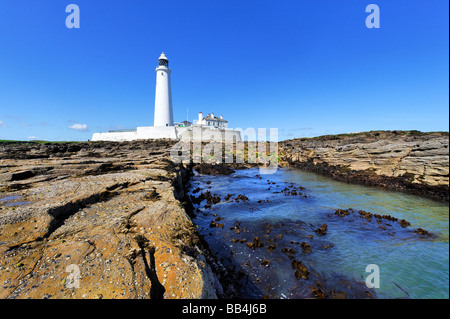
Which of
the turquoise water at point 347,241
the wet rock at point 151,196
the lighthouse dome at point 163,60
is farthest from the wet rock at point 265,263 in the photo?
the lighthouse dome at point 163,60

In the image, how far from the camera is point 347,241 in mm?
8148

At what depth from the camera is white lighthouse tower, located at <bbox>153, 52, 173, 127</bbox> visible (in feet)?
170

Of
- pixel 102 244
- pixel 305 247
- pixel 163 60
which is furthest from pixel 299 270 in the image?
pixel 163 60

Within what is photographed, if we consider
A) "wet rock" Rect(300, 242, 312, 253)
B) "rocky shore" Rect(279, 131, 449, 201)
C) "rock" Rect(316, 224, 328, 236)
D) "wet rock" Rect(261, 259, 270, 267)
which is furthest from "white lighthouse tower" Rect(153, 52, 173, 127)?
"wet rock" Rect(261, 259, 270, 267)

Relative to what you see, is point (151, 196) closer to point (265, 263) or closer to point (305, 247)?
point (265, 263)

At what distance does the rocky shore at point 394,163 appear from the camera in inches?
431

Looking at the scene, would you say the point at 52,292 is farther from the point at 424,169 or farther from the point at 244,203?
the point at 424,169

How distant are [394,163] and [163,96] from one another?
5211 cm

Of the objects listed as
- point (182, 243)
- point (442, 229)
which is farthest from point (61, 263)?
point (442, 229)

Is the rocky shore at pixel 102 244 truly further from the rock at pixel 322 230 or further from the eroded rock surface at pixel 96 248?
the rock at pixel 322 230

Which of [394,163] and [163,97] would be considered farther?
[163,97]

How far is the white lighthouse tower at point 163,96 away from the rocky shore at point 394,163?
131ft

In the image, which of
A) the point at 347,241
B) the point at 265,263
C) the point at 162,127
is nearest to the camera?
the point at 265,263
